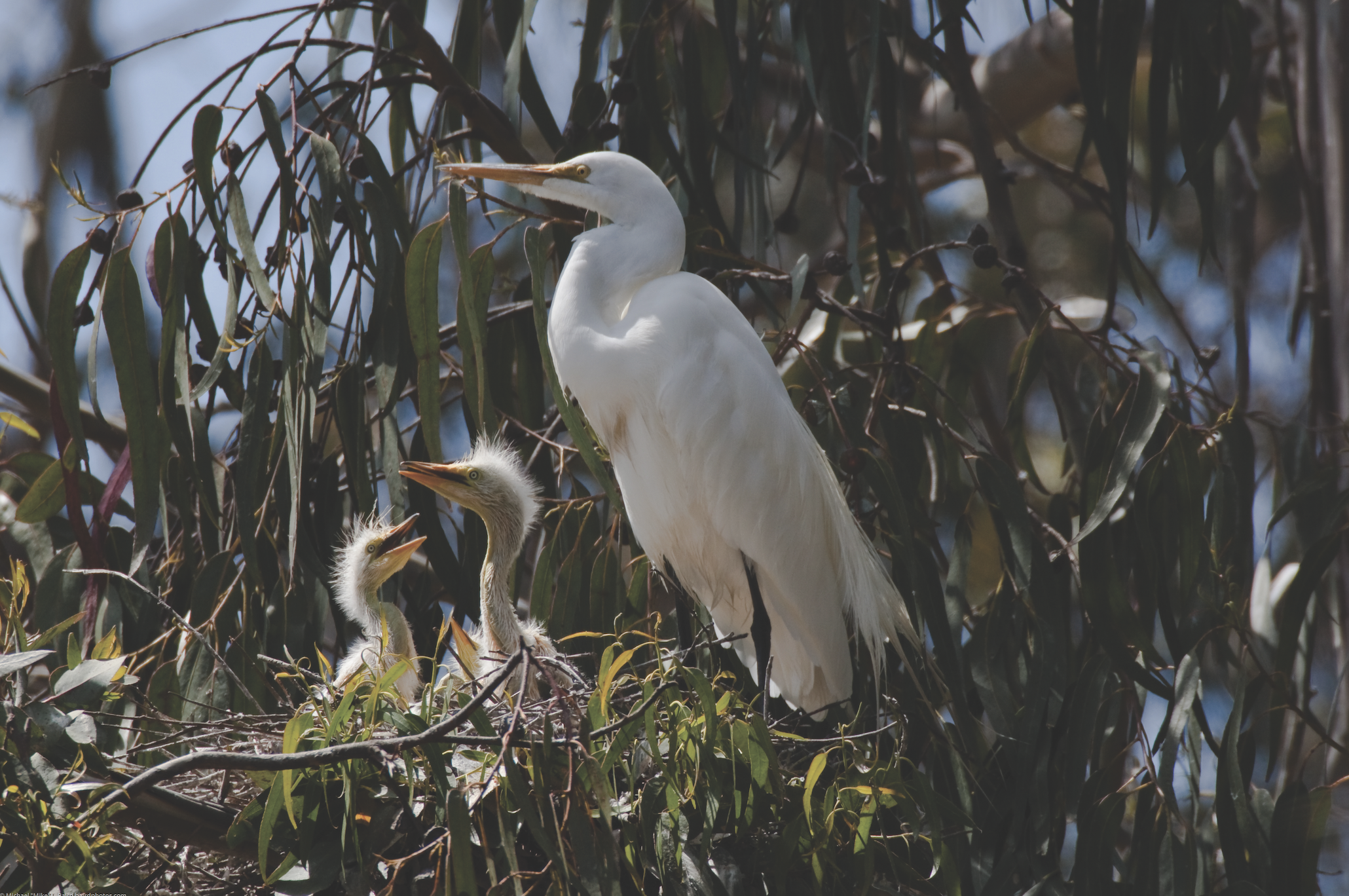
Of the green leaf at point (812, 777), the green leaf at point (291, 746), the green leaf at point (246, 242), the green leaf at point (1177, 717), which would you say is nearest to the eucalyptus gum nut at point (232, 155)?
the green leaf at point (246, 242)

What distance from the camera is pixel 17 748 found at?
133 centimetres

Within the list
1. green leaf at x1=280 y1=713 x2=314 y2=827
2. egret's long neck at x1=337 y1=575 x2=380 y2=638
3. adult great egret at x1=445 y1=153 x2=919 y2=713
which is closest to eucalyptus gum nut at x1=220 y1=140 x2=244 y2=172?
adult great egret at x1=445 y1=153 x2=919 y2=713

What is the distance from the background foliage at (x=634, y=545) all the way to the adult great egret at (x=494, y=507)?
0.09 meters

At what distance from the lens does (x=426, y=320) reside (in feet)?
6.83

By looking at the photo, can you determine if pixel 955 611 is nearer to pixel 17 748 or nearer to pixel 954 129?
pixel 17 748

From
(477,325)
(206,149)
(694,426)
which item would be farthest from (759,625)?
(206,149)

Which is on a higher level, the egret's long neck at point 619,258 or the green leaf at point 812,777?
the egret's long neck at point 619,258

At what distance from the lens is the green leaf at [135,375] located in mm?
1958

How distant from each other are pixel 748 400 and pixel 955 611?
52cm

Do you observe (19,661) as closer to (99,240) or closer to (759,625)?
(99,240)

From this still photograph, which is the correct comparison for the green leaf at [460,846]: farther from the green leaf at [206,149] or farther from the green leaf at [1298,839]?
the green leaf at [1298,839]

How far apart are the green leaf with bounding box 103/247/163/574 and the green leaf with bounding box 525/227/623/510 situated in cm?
60

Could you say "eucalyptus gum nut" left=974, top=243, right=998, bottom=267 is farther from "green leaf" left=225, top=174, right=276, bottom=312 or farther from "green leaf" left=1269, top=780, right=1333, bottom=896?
"green leaf" left=225, top=174, right=276, bottom=312

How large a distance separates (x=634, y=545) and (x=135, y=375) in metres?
1.00
